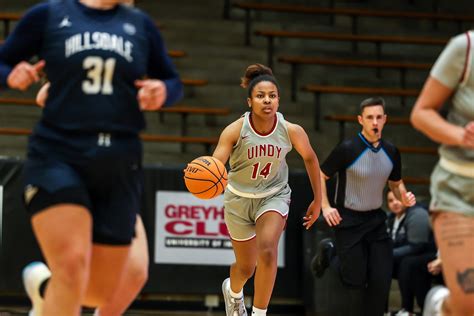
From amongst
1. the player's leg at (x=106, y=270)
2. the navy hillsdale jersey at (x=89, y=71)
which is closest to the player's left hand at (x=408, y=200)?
the player's leg at (x=106, y=270)

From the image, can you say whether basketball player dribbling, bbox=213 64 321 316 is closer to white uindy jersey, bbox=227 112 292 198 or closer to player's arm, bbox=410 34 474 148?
white uindy jersey, bbox=227 112 292 198

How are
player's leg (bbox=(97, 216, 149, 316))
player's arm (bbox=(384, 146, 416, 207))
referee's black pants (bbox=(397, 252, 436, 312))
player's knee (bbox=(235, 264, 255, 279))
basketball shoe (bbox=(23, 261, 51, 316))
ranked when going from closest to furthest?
player's leg (bbox=(97, 216, 149, 316))
basketball shoe (bbox=(23, 261, 51, 316))
player's knee (bbox=(235, 264, 255, 279))
player's arm (bbox=(384, 146, 416, 207))
referee's black pants (bbox=(397, 252, 436, 312))

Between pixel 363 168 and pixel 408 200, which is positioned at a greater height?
pixel 363 168

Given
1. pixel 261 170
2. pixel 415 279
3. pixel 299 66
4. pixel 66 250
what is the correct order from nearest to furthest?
pixel 66 250 → pixel 261 170 → pixel 415 279 → pixel 299 66

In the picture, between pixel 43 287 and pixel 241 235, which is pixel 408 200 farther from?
pixel 43 287

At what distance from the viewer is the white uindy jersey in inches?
295

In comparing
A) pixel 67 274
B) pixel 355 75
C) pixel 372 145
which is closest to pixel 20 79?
pixel 67 274

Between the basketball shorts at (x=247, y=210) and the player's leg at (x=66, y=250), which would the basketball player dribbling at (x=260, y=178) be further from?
the player's leg at (x=66, y=250)

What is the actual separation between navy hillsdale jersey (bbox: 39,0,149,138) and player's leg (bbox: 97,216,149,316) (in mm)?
631

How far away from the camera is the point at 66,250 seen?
4109 mm

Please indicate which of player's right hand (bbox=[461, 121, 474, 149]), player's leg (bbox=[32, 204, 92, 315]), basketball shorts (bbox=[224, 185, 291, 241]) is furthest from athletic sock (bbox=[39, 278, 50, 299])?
basketball shorts (bbox=[224, 185, 291, 241])

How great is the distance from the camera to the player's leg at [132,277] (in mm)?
4680

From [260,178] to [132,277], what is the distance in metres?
2.97

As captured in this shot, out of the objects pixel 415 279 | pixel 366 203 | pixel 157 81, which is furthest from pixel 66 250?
pixel 415 279
